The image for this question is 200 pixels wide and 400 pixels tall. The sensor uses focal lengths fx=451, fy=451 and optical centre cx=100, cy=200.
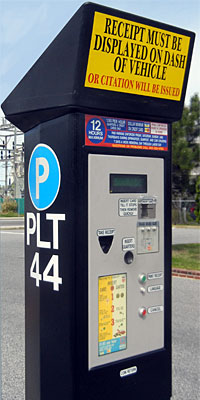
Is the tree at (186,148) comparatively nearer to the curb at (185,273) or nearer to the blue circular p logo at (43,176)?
the curb at (185,273)

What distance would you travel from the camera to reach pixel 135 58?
105 inches

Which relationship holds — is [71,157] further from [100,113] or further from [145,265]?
[145,265]

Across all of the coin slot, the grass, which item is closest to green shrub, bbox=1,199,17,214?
the grass

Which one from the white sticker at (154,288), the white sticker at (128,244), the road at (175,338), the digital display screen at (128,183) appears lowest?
the road at (175,338)

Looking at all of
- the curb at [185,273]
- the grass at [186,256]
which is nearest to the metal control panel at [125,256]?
the curb at [185,273]

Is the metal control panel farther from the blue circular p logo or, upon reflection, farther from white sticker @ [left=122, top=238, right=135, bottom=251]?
the blue circular p logo

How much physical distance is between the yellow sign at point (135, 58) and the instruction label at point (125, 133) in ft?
0.61

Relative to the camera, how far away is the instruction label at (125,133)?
2561 millimetres

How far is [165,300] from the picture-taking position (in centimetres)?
296

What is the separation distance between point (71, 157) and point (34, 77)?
58cm

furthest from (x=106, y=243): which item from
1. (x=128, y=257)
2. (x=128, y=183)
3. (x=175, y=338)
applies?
(x=175, y=338)

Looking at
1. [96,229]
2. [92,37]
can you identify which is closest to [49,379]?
[96,229]

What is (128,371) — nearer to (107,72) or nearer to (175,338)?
(107,72)

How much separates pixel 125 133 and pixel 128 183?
0.99 feet
